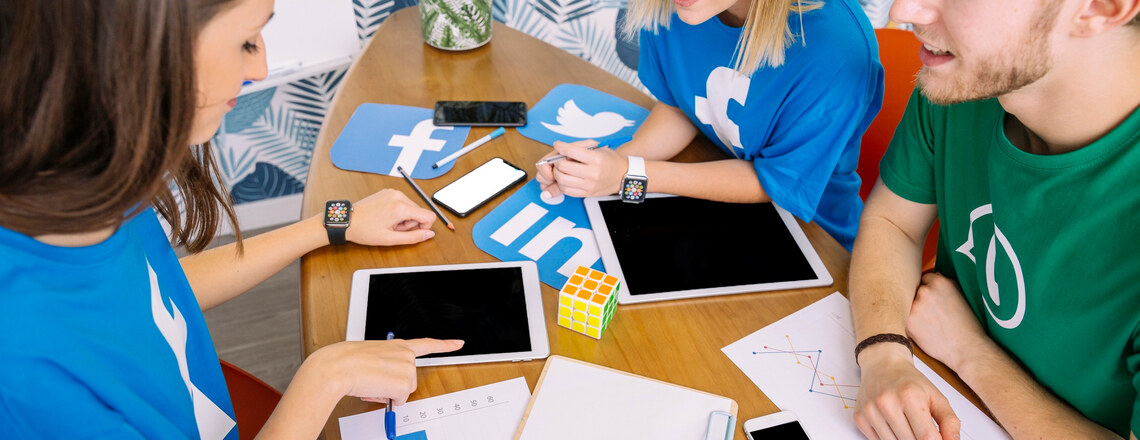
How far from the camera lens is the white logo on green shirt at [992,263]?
891 mm

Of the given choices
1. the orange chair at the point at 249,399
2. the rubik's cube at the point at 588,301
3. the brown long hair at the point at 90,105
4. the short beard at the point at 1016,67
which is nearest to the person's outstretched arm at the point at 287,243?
the orange chair at the point at 249,399

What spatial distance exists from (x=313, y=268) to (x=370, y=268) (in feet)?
0.28

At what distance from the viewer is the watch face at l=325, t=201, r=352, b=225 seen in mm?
1062

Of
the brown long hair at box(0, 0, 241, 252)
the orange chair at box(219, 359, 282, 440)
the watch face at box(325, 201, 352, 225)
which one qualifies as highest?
the brown long hair at box(0, 0, 241, 252)

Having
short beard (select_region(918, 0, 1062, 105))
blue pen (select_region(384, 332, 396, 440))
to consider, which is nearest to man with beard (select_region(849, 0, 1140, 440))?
short beard (select_region(918, 0, 1062, 105))

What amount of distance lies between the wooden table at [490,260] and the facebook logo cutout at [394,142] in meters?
0.02

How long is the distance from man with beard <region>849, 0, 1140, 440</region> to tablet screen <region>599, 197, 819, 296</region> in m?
0.13

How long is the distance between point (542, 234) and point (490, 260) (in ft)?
0.33

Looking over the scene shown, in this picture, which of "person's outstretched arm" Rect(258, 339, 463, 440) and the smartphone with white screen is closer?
"person's outstretched arm" Rect(258, 339, 463, 440)

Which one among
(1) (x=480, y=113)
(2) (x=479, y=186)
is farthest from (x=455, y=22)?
(2) (x=479, y=186)

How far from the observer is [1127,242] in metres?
0.77

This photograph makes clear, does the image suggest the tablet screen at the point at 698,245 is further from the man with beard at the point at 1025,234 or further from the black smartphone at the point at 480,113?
the black smartphone at the point at 480,113

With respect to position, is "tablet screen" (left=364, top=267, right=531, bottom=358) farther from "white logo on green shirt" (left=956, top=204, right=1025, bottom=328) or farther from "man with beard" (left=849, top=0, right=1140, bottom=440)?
"white logo on green shirt" (left=956, top=204, right=1025, bottom=328)

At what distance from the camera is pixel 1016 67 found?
0.80 meters
